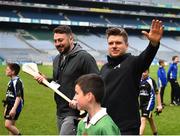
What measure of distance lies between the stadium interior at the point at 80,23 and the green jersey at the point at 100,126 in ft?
144

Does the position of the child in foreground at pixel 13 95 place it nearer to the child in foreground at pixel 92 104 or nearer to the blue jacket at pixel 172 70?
the child in foreground at pixel 92 104

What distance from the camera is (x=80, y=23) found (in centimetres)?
6231

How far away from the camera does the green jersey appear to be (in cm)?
324

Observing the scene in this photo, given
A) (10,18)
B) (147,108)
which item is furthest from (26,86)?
(10,18)

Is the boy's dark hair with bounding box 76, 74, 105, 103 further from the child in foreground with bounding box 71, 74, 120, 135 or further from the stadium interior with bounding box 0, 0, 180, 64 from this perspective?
the stadium interior with bounding box 0, 0, 180, 64

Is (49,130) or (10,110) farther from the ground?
(10,110)

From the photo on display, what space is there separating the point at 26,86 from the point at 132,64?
17745 millimetres

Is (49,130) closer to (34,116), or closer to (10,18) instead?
(34,116)

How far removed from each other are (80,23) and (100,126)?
59.5 metres

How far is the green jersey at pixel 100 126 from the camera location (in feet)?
10.6

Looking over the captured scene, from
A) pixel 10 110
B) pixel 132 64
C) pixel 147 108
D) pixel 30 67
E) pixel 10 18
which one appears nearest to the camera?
pixel 132 64

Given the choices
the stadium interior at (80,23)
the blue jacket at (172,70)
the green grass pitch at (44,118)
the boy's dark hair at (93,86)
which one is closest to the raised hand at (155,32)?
the boy's dark hair at (93,86)

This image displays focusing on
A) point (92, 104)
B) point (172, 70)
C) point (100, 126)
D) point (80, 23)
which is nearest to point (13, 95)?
point (92, 104)

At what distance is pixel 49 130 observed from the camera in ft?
33.6
